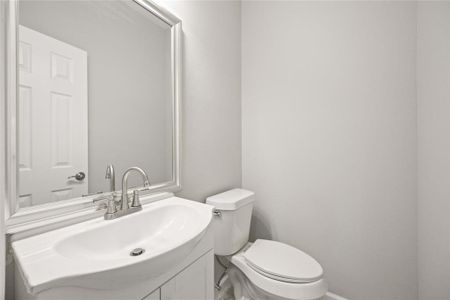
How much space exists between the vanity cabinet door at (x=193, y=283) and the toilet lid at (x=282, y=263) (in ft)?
1.21

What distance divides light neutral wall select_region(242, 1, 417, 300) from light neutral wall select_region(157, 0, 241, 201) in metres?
0.14

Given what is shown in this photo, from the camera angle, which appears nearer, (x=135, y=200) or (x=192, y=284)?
(x=192, y=284)

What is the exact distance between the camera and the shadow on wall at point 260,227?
1.58 m

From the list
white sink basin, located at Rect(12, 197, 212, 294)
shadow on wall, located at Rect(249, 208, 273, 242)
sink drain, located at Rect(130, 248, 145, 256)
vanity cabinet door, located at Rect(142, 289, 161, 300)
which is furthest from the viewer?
shadow on wall, located at Rect(249, 208, 273, 242)

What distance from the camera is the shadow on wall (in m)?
1.58

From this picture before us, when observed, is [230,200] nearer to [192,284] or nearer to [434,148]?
[192,284]

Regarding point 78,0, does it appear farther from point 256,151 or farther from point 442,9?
point 442,9

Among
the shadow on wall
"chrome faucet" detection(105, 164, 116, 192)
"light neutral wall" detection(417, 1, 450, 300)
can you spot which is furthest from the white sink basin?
"light neutral wall" detection(417, 1, 450, 300)

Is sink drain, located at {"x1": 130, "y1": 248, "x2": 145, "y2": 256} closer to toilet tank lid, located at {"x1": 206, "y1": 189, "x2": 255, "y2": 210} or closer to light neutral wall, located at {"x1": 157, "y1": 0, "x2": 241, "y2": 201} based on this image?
light neutral wall, located at {"x1": 157, "y1": 0, "x2": 241, "y2": 201}

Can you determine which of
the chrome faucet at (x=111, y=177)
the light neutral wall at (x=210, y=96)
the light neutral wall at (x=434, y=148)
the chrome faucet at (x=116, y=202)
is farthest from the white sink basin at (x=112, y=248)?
the light neutral wall at (x=434, y=148)

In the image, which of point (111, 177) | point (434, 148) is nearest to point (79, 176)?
point (111, 177)

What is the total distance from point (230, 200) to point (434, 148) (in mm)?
1094

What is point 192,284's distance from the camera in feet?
2.33

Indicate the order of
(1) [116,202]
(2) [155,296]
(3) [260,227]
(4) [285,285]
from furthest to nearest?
(3) [260,227] → (4) [285,285] → (1) [116,202] → (2) [155,296]
